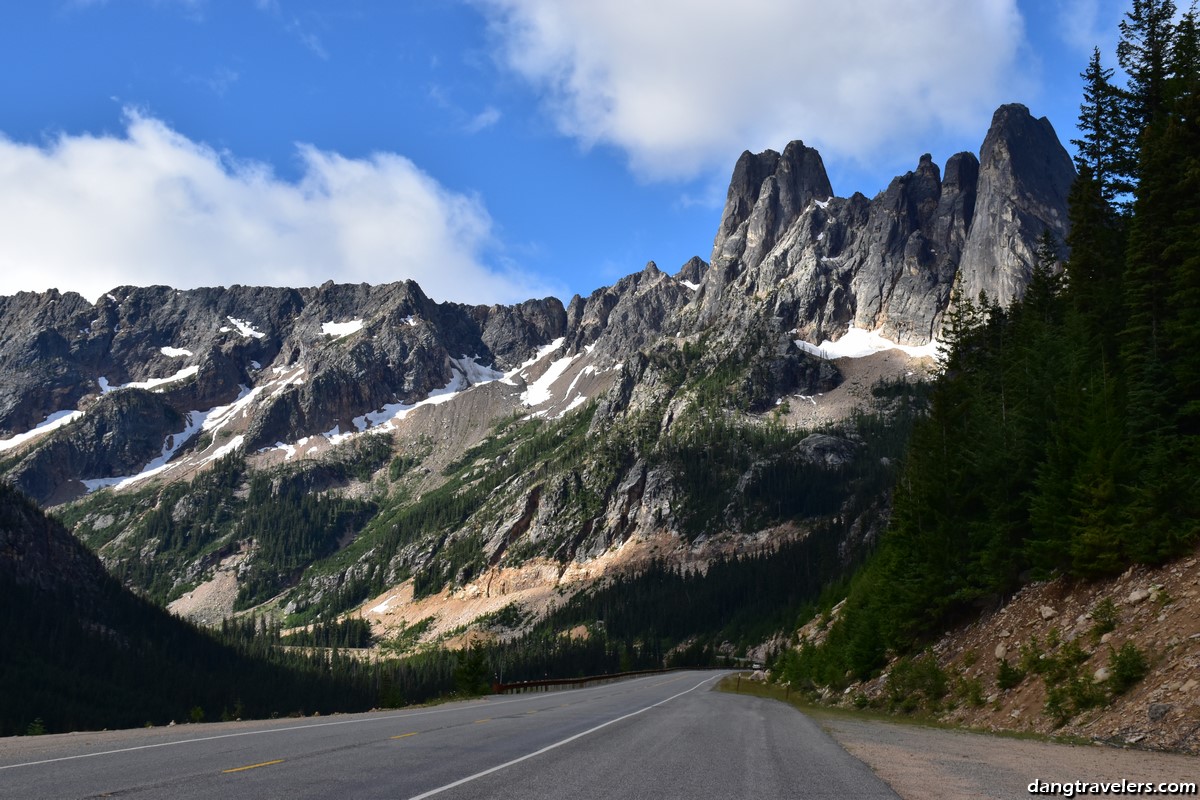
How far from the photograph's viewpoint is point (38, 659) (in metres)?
134

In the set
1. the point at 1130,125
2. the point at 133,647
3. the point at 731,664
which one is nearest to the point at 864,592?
the point at 1130,125

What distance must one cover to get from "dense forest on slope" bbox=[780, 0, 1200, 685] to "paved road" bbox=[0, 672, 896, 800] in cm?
1444

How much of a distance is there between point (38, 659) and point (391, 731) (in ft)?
488

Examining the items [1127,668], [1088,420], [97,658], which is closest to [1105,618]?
[1127,668]

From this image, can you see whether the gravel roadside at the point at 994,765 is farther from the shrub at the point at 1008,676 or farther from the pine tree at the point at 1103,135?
the pine tree at the point at 1103,135

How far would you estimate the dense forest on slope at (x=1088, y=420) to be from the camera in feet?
91.6

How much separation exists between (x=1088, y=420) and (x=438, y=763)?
27.4m

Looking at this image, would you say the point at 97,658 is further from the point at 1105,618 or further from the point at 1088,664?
the point at 1105,618

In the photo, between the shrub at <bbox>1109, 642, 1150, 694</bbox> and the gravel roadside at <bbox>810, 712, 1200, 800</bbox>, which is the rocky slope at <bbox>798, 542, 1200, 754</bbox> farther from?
the gravel roadside at <bbox>810, 712, 1200, 800</bbox>

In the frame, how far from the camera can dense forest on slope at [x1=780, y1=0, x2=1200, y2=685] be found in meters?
27.9

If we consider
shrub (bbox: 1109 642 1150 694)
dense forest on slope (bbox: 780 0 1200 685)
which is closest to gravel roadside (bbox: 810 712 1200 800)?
shrub (bbox: 1109 642 1150 694)

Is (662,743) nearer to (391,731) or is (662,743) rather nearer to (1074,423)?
(391,731)

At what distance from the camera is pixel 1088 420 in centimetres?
3003

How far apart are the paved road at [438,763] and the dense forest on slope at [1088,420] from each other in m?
14.4
